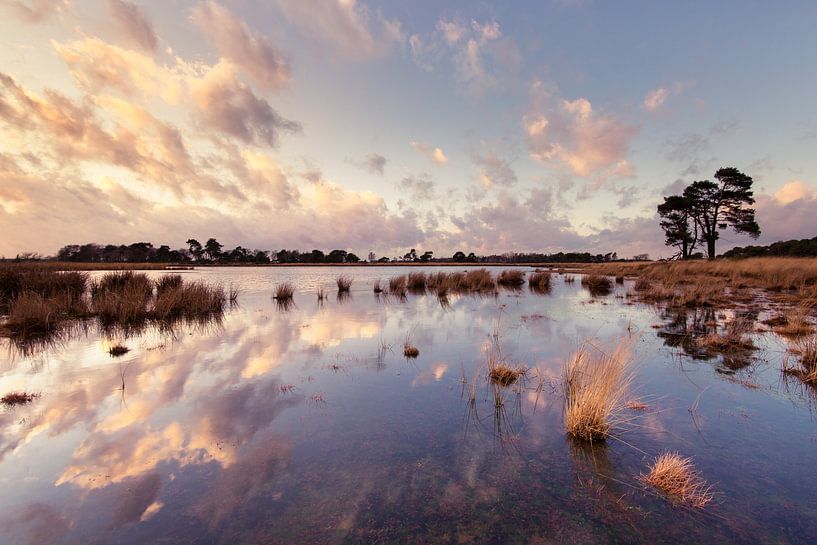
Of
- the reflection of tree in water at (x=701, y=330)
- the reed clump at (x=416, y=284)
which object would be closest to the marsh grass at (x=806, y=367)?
the reflection of tree in water at (x=701, y=330)

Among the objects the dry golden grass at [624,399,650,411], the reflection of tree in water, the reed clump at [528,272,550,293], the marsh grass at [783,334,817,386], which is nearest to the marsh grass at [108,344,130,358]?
the dry golden grass at [624,399,650,411]

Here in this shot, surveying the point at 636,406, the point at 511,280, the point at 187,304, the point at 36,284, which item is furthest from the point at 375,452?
the point at 511,280

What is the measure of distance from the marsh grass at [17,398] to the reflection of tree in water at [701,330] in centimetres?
1418

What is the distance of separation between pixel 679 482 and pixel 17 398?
33.9ft

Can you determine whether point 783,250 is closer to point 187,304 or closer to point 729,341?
point 729,341

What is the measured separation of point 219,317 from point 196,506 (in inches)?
562

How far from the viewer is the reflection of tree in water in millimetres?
8859

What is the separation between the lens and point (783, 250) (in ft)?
181

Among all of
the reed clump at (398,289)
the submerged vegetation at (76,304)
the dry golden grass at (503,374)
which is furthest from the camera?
the reed clump at (398,289)

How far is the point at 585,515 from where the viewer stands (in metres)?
3.39

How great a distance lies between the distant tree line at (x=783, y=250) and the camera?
4778 centimetres

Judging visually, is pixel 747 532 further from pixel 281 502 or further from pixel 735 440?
pixel 281 502

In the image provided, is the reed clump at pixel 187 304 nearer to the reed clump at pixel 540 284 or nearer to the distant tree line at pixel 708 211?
the reed clump at pixel 540 284

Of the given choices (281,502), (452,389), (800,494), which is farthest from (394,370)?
(800,494)
